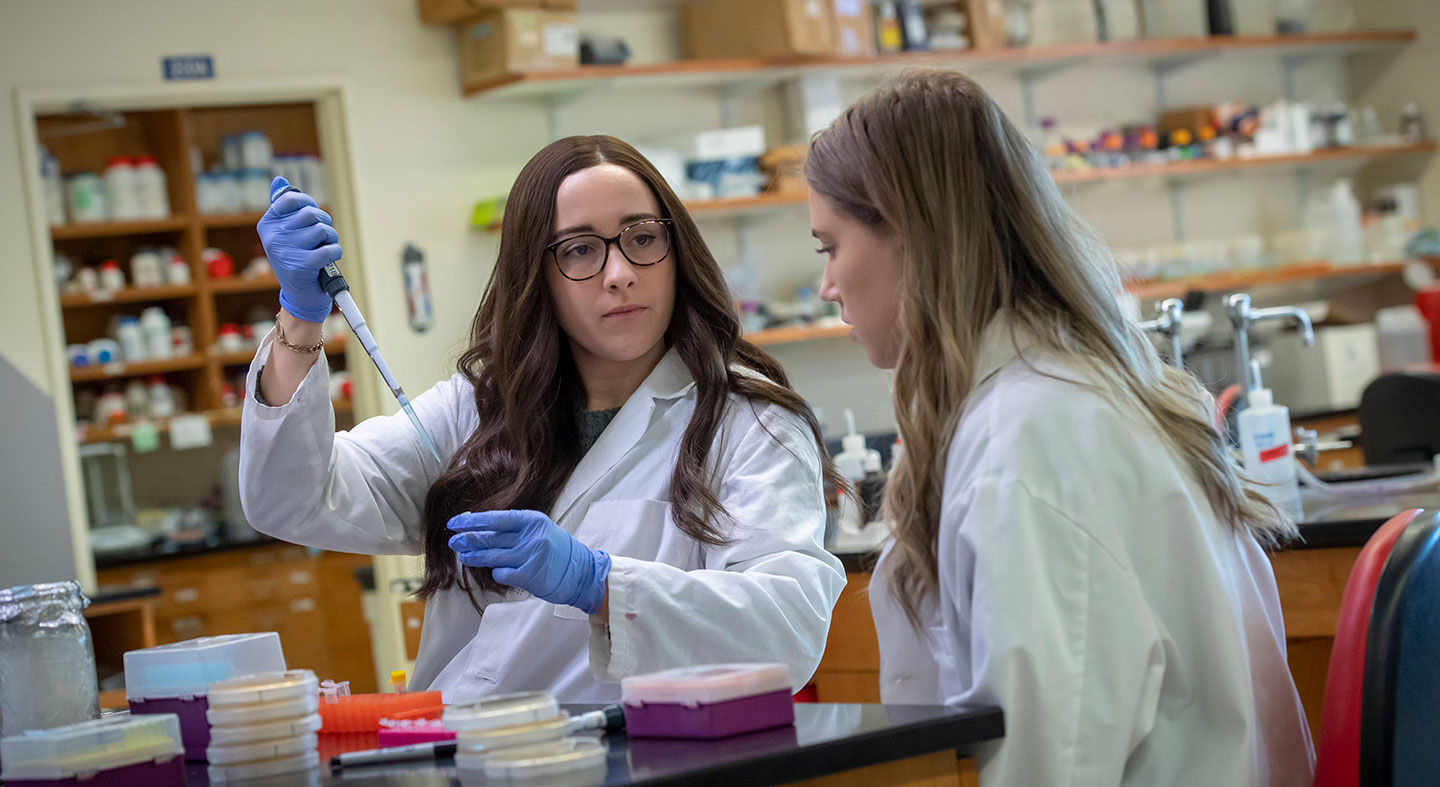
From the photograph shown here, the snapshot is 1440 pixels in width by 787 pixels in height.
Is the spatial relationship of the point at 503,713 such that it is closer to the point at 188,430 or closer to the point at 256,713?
the point at 256,713

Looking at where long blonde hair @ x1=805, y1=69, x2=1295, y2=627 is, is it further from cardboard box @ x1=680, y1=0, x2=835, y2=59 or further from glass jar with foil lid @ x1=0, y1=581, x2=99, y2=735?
cardboard box @ x1=680, y1=0, x2=835, y2=59

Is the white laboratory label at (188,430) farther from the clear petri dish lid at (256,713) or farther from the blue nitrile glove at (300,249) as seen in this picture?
the clear petri dish lid at (256,713)

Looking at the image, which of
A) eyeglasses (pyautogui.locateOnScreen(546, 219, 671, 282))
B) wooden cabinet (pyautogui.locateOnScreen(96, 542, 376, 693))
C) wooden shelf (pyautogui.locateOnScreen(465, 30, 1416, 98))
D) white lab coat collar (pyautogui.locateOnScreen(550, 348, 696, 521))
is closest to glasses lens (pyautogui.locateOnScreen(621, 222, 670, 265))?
eyeglasses (pyautogui.locateOnScreen(546, 219, 671, 282))

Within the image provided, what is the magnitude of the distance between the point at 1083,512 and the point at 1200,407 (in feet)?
0.79

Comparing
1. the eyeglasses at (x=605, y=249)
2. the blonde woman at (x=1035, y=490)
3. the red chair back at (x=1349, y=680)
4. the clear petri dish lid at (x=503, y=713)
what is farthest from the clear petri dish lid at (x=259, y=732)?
the red chair back at (x=1349, y=680)

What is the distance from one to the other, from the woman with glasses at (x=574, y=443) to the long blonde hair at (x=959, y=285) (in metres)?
0.37

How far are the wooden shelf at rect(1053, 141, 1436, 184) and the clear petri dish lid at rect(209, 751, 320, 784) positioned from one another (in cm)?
450

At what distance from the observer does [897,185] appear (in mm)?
1306

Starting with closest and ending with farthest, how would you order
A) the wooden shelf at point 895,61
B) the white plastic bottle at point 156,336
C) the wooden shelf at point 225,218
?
the wooden shelf at point 895,61 < the white plastic bottle at point 156,336 < the wooden shelf at point 225,218

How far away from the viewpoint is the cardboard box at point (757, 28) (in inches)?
196

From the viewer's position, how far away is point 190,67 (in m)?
4.74

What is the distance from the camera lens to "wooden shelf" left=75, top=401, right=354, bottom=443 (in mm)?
5758

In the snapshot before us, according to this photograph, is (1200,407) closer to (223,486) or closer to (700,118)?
(700,118)

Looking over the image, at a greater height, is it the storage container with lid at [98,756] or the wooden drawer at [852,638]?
the storage container with lid at [98,756]
